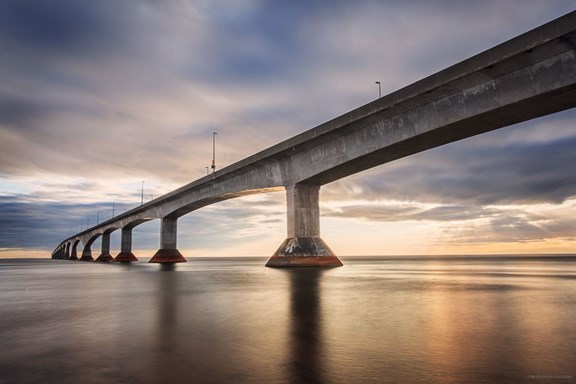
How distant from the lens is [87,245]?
363 ft

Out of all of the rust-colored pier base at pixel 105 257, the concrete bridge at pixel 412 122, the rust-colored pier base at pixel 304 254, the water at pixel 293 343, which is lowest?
the rust-colored pier base at pixel 105 257

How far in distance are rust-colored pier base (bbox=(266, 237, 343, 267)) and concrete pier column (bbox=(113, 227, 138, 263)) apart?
54244 mm

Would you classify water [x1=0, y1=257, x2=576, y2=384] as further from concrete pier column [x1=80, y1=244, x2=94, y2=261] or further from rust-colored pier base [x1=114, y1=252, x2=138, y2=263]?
concrete pier column [x1=80, y1=244, x2=94, y2=261]

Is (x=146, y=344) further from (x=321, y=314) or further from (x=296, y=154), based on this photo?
(x=296, y=154)

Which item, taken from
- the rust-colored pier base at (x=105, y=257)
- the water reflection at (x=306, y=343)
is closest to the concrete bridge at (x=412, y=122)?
the water reflection at (x=306, y=343)

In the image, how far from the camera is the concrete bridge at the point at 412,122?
1474 cm

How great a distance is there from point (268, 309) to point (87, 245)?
114695 millimetres

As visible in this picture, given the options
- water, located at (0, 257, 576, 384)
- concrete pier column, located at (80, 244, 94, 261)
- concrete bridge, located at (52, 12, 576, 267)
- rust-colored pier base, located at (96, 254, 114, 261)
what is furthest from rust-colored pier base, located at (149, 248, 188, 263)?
concrete pier column, located at (80, 244, 94, 261)

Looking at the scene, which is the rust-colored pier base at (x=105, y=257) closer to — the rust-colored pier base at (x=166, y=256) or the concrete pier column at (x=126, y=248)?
the concrete pier column at (x=126, y=248)

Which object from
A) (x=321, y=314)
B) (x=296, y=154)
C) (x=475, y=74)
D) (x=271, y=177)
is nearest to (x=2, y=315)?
(x=321, y=314)

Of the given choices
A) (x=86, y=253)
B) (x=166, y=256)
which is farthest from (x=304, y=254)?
(x=86, y=253)

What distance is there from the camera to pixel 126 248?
77.4 m

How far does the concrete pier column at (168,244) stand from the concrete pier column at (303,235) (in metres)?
29.6

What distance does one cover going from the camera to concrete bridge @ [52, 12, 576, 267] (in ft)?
48.4
